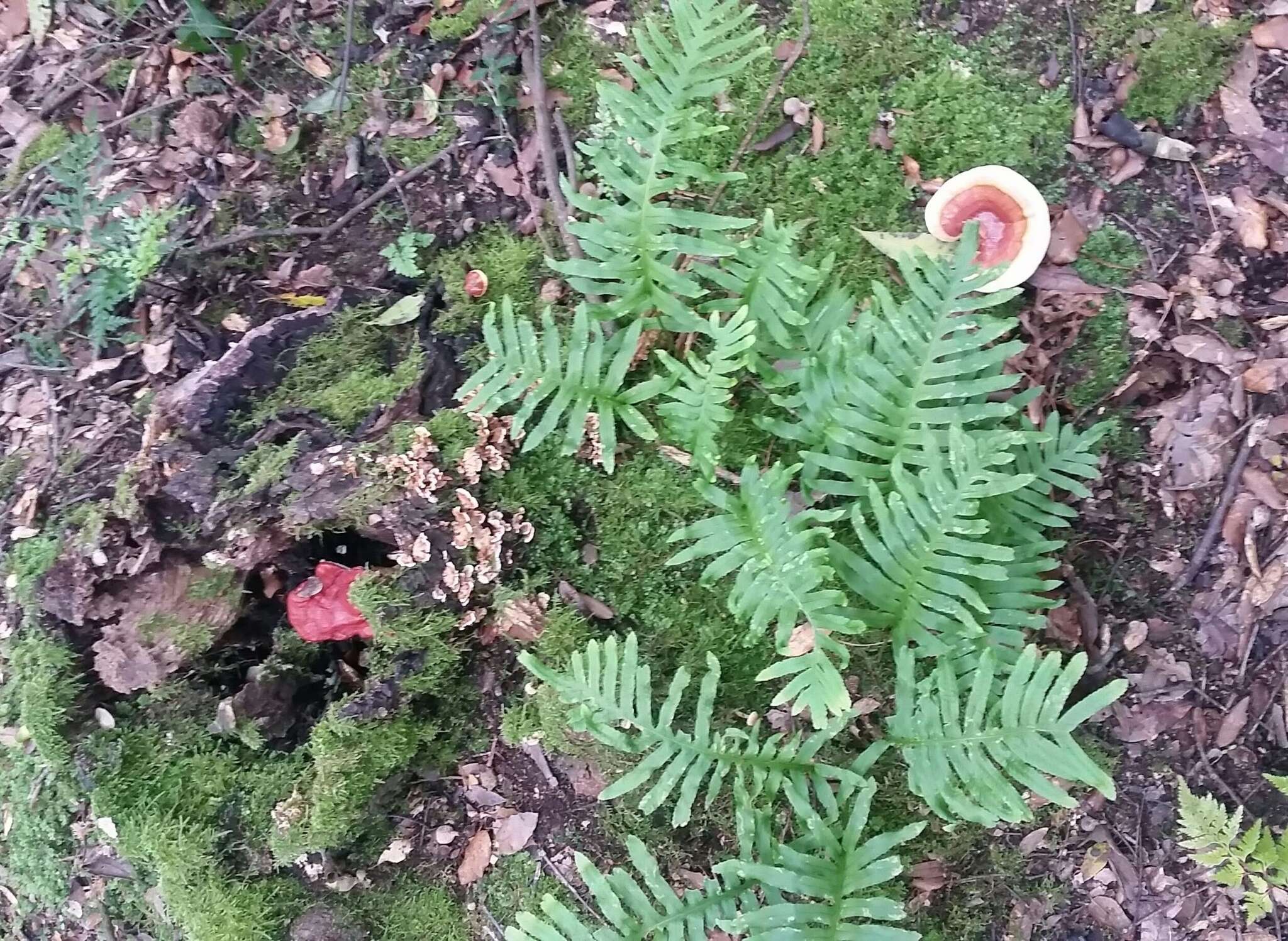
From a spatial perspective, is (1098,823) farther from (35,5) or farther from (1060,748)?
(35,5)

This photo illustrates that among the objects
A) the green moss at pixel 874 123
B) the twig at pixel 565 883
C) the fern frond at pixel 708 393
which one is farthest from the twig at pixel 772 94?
the twig at pixel 565 883

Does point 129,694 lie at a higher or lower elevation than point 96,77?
lower

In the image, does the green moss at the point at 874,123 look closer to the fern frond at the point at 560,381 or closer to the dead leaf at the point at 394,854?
the fern frond at the point at 560,381

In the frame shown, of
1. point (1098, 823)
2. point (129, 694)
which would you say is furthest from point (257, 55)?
point (1098, 823)

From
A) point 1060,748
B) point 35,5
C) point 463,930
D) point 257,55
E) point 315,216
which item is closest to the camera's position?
point 1060,748

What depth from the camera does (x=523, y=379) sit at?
3371 millimetres

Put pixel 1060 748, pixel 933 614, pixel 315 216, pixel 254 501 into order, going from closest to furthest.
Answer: pixel 1060 748 → pixel 933 614 → pixel 254 501 → pixel 315 216

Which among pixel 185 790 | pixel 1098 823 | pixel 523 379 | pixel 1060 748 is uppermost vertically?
pixel 523 379

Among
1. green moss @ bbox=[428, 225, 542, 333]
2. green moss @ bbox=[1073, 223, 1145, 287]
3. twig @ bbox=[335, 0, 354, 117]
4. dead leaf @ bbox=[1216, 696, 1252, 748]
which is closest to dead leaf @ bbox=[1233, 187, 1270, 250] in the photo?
green moss @ bbox=[1073, 223, 1145, 287]

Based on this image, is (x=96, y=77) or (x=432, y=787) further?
(x=96, y=77)

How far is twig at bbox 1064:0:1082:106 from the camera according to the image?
13.1ft

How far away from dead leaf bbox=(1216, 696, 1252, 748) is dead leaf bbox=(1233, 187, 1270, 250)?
1880mm

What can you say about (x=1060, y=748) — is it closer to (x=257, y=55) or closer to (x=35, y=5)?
(x=257, y=55)

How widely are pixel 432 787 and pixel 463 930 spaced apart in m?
0.57
